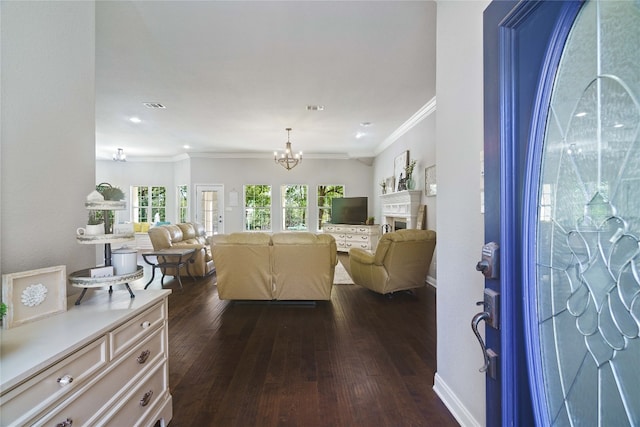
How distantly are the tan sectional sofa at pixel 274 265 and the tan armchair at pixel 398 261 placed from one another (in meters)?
0.64

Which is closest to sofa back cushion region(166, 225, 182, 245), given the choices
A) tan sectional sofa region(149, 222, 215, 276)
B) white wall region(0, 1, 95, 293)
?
tan sectional sofa region(149, 222, 215, 276)

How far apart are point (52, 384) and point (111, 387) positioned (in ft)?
0.99

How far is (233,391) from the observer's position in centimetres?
196

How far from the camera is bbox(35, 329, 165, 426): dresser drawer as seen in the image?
3.30ft

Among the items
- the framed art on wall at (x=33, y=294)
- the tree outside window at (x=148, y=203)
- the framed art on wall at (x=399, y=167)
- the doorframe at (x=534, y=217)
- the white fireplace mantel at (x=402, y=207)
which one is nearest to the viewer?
the doorframe at (x=534, y=217)

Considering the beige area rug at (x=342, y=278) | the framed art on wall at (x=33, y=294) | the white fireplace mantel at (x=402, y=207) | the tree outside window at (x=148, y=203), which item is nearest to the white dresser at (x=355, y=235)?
the white fireplace mantel at (x=402, y=207)

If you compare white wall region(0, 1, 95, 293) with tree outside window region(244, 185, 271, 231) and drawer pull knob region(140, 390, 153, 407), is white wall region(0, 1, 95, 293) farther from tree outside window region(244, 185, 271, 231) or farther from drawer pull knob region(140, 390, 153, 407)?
tree outside window region(244, 185, 271, 231)

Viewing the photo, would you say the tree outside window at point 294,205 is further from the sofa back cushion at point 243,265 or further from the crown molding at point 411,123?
the sofa back cushion at point 243,265

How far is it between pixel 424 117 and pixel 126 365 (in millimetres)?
5078

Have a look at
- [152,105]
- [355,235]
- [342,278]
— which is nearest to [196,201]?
[152,105]

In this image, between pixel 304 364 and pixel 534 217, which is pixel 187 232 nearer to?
pixel 304 364

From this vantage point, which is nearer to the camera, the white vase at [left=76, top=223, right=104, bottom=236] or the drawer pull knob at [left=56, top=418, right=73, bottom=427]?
the drawer pull knob at [left=56, top=418, right=73, bottom=427]

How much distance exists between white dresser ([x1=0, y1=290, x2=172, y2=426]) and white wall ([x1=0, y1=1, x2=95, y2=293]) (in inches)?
14.7

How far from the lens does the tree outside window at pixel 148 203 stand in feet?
30.1
